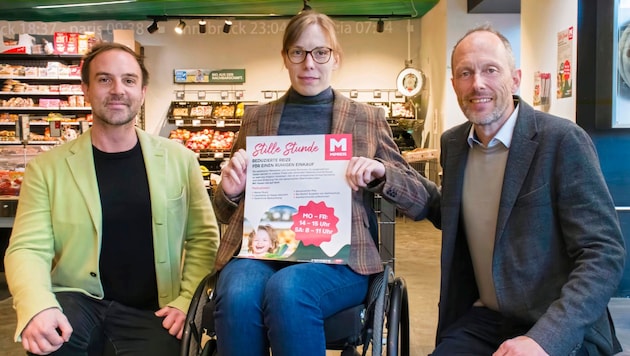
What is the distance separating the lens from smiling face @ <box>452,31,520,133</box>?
160 cm

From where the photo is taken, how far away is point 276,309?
4.89ft

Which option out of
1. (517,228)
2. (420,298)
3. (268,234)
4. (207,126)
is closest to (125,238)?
(268,234)

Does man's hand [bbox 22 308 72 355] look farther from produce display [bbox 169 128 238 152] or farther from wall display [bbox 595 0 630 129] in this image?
produce display [bbox 169 128 238 152]

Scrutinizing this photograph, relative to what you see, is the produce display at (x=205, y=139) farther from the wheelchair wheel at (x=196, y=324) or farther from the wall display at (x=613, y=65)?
the wheelchair wheel at (x=196, y=324)

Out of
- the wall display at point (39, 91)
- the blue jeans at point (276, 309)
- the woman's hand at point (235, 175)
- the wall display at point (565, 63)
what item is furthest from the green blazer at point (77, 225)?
the wall display at point (39, 91)

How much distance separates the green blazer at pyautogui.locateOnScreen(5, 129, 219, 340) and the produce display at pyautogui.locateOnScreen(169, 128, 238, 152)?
23.1ft

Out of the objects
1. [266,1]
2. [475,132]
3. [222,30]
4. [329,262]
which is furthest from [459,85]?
[222,30]

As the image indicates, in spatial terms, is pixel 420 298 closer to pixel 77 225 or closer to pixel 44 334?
pixel 77 225

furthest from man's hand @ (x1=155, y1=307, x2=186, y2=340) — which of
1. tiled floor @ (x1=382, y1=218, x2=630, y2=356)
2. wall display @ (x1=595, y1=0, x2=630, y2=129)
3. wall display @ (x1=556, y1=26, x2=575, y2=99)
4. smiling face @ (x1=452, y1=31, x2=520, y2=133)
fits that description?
wall display @ (x1=556, y1=26, x2=575, y2=99)

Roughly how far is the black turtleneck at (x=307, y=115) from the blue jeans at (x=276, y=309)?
1.62 ft

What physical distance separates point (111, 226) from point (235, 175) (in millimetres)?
448

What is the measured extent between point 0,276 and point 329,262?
4366 mm

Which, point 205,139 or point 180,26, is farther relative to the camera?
point 180,26

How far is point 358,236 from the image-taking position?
1.75m
